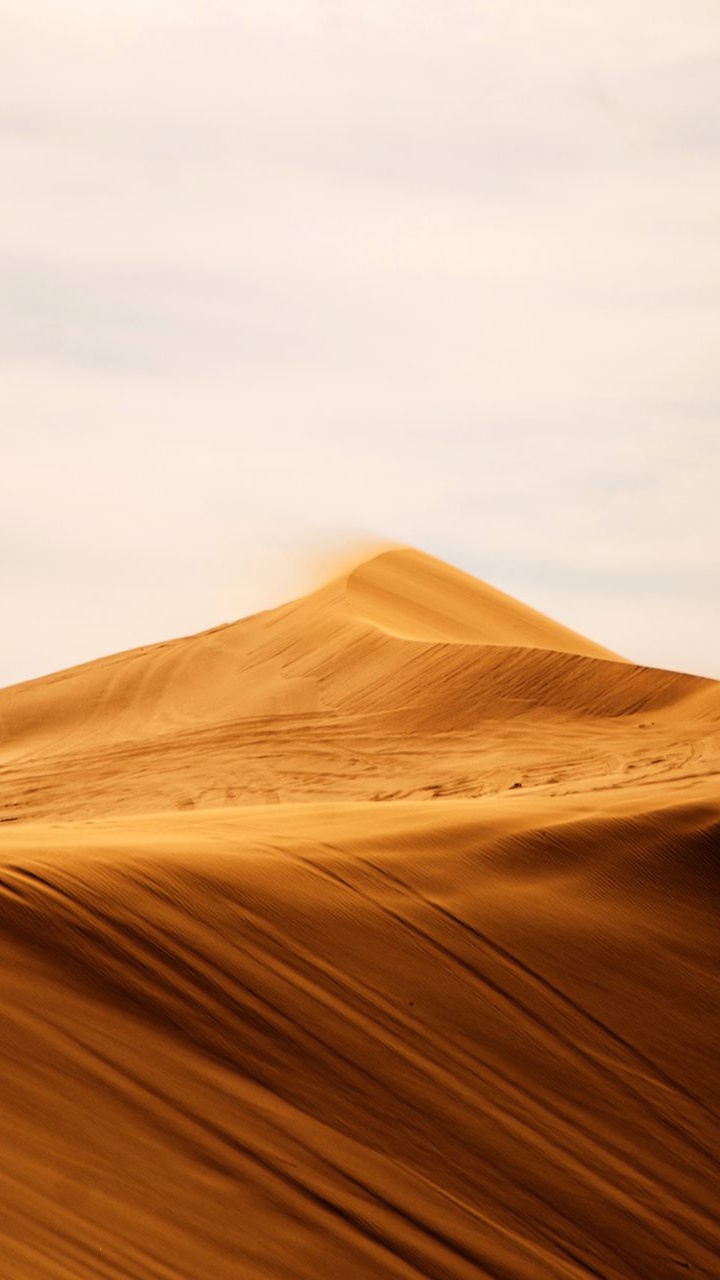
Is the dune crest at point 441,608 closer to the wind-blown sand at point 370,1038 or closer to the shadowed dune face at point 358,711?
the shadowed dune face at point 358,711

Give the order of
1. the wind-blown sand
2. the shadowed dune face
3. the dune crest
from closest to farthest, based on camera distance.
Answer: the wind-blown sand, the shadowed dune face, the dune crest

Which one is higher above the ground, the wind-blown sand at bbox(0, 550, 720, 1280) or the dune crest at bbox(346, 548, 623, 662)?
the dune crest at bbox(346, 548, 623, 662)

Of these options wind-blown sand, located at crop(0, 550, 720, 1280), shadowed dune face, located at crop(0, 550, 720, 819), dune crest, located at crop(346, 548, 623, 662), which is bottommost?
wind-blown sand, located at crop(0, 550, 720, 1280)

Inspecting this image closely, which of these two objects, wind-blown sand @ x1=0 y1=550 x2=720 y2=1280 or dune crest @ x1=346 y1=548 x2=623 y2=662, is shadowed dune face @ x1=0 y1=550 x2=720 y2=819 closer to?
dune crest @ x1=346 y1=548 x2=623 y2=662

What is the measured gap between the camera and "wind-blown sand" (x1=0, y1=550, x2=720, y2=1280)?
521cm

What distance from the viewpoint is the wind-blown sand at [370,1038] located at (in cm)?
521

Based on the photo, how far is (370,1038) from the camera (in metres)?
6.88

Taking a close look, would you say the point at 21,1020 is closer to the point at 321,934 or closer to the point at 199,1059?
the point at 199,1059

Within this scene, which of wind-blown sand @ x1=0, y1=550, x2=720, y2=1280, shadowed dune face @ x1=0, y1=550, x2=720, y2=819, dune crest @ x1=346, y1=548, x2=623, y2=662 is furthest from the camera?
dune crest @ x1=346, y1=548, x2=623, y2=662

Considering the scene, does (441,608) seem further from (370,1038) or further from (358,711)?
(370,1038)

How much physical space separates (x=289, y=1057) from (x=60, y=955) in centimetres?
112

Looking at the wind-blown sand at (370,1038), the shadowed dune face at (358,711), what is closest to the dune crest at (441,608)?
the shadowed dune face at (358,711)

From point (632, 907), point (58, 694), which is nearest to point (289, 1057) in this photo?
point (632, 907)

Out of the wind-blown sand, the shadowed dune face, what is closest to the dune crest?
the shadowed dune face
